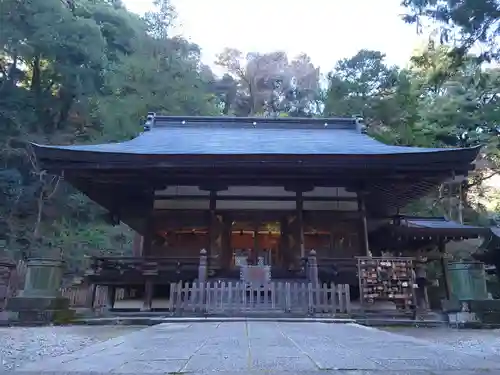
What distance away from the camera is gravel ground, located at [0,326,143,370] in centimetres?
358

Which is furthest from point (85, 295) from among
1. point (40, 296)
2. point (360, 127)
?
point (360, 127)

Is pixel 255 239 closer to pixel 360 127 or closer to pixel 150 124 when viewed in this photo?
pixel 360 127

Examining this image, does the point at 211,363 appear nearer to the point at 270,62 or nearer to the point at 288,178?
the point at 288,178

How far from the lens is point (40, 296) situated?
7.17m

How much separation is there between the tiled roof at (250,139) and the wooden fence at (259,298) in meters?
2.94

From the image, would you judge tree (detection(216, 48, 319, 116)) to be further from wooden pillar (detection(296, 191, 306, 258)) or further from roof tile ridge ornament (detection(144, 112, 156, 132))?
wooden pillar (detection(296, 191, 306, 258))

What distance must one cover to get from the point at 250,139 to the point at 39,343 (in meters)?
8.33

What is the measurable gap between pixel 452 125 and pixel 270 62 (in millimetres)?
22243

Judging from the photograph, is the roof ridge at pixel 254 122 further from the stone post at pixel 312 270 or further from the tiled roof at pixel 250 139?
the stone post at pixel 312 270

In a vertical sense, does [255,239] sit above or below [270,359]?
above

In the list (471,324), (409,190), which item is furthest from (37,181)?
(471,324)

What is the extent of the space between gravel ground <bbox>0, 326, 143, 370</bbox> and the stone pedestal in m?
1.15

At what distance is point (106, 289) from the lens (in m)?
9.63

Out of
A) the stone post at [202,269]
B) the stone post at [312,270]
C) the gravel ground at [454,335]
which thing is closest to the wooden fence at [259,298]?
the stone post at [312,270]
